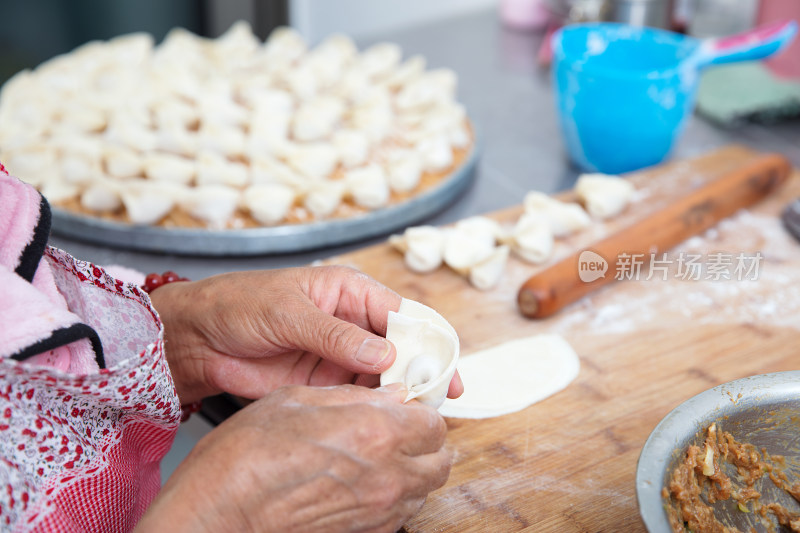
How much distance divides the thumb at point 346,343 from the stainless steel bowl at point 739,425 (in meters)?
0.28

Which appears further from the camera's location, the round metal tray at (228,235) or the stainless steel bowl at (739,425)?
the round metal tray at (228,235)

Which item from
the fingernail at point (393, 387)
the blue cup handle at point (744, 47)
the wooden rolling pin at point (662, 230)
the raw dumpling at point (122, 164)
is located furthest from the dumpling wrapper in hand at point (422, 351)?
the blue cup handle at point (744, 47)

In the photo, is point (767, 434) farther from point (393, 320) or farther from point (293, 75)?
point (293, 75)

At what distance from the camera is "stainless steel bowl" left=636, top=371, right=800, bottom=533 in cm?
70

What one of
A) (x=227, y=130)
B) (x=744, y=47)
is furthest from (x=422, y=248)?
(x=744, y=47)

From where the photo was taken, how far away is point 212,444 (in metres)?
0.67

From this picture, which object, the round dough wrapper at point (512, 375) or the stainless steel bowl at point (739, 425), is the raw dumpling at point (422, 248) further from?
the stainless steel bowl at point (739, 425)

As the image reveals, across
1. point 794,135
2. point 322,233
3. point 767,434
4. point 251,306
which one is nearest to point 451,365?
point 251,306

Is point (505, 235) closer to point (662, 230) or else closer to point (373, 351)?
point (662, 230)

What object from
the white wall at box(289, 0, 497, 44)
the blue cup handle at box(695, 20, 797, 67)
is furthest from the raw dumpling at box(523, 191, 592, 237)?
the white wall at box(289, 0, 497, 44)

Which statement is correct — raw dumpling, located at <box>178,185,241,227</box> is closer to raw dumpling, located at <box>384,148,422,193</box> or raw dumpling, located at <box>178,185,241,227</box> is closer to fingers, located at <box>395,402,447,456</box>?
raw dumpling, located at <box>384,148,422,193</box>

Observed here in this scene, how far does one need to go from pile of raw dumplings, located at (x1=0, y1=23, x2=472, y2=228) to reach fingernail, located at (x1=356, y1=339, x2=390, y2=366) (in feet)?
1.82

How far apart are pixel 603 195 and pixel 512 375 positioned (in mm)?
493

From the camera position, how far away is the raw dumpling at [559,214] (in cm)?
133
